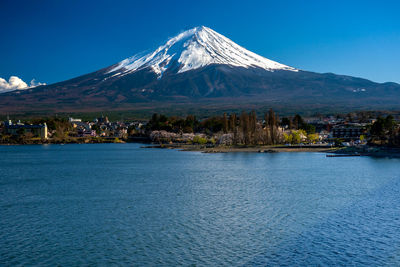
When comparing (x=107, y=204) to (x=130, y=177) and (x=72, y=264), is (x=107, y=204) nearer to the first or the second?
(x=72, y=264)

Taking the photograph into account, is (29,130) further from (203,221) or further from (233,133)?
(203,221)

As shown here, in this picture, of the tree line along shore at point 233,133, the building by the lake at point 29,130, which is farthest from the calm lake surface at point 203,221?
the building by the lake at point 29,130

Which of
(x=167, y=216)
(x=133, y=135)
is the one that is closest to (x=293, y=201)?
(x=167, y=216)

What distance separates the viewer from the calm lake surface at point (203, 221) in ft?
45.0

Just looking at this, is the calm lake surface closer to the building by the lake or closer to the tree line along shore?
the tree line along shore

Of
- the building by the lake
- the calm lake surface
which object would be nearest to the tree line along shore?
the building by the lake

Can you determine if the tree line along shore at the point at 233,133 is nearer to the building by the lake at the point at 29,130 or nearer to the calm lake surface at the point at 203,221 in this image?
the building by the lake at the point at 29,130

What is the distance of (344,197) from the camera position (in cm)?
2367

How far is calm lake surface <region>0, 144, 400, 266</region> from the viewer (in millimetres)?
13719

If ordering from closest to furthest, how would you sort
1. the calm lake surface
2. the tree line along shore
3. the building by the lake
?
the calm lake surface, the tree line along shore, the building by the lake

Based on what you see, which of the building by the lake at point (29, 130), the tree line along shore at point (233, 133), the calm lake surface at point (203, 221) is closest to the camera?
the calm lake surface at point (203, 221)

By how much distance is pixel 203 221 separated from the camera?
18.2m

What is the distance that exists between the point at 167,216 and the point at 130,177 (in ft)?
50.3

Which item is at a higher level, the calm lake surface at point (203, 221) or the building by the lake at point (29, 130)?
the building by the lake at point (29, 130)
